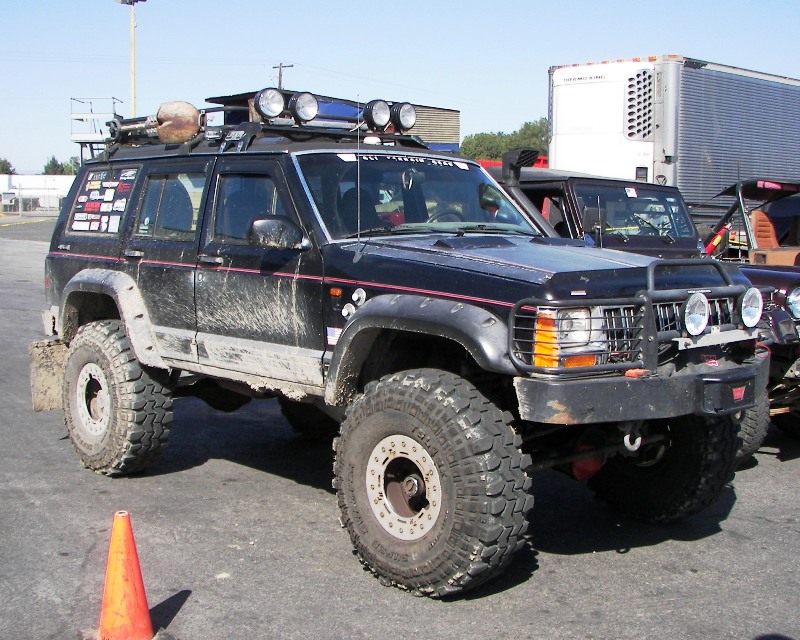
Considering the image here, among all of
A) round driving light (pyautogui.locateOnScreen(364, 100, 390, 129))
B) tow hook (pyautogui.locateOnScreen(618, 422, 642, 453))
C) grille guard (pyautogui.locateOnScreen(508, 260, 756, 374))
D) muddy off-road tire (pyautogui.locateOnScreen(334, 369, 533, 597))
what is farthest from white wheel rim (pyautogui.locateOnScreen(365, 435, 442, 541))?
round driving light (pyautogui.locateOnScreen(364, 100, 390, 129))

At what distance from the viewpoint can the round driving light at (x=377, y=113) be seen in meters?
6.44

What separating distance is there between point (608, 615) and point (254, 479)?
3.05 meters

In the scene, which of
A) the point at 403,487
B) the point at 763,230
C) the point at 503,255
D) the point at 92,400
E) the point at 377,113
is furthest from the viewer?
the point at 763,230

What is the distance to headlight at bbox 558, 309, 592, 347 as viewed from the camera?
13.8 ft

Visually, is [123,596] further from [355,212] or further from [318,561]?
[355,212]

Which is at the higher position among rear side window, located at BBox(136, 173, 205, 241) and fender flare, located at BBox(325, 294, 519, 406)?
rear side window, located at BBox(136, 173, 205, 241)

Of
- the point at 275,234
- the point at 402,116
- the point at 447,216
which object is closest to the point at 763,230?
the point at 402,116

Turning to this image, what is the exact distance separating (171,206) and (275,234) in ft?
4.99

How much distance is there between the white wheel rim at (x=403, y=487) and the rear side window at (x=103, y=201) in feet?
10.2

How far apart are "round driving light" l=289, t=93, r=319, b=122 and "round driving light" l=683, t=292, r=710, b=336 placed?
2.87 metres

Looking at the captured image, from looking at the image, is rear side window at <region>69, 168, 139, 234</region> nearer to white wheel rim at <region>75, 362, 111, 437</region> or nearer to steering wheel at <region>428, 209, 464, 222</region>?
white wheel rim at <region>75, 362, 111, 437</region>

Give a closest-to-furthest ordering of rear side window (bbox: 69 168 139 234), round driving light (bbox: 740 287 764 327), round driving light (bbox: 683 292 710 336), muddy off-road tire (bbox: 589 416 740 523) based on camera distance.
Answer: round driving light (bbox: 683 292 710 336) → round driving light (bbox: 740 287 764 327) → muddy off-road tire (bbox: 589 416 740 523) → rear side window (bbox: 69 168 139 234)

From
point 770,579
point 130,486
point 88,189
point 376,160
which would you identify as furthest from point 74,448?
point 770,579

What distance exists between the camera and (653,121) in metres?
12.8
